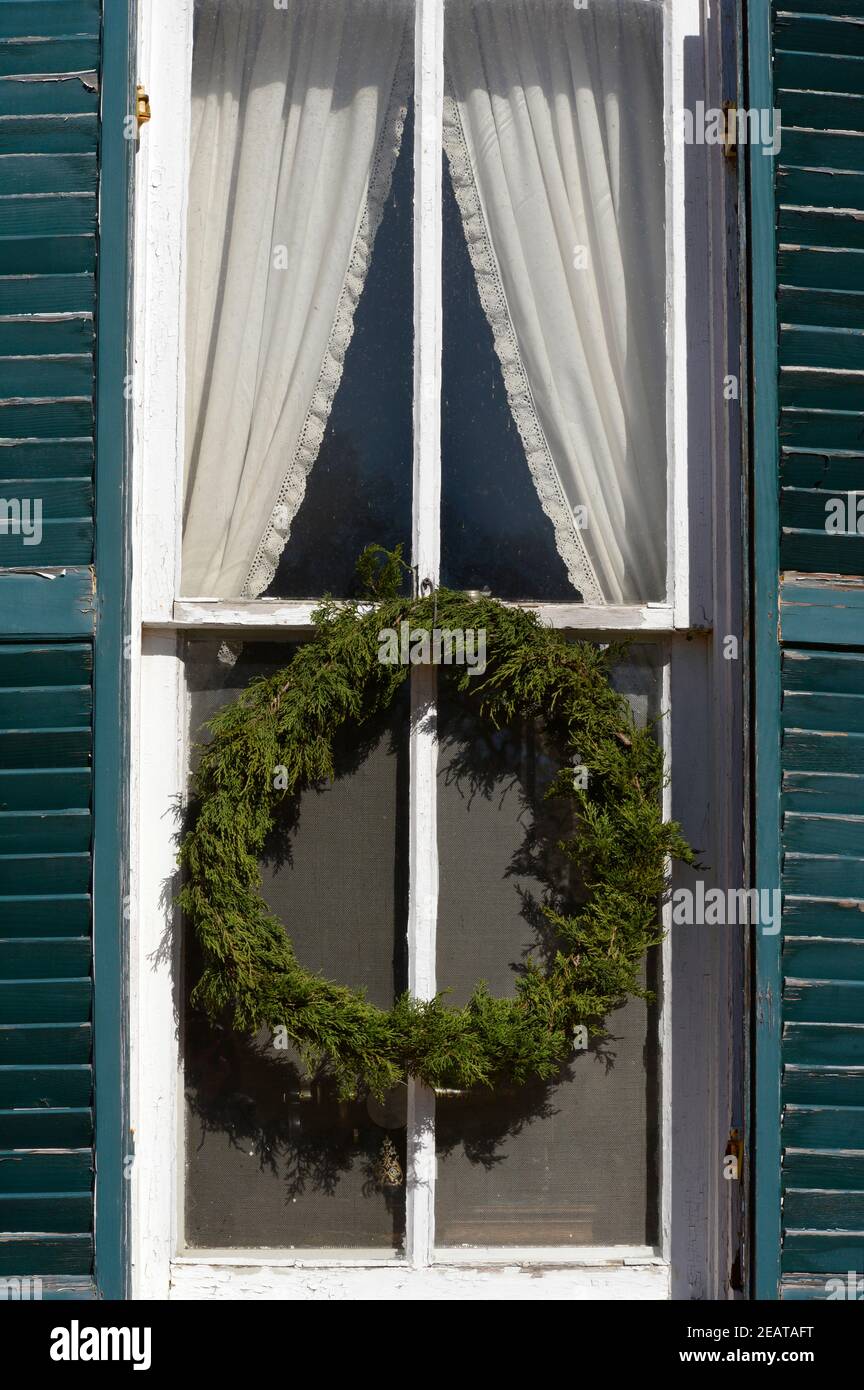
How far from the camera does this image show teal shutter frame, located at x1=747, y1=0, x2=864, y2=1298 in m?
2.55

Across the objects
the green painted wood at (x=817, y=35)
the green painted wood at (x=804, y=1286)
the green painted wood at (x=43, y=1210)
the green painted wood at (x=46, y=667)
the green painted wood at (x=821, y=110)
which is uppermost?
the green painted wood at (x=817, y=35)

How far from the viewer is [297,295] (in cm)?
298

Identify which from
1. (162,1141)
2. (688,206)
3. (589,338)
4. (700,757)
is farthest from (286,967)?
(688,206)

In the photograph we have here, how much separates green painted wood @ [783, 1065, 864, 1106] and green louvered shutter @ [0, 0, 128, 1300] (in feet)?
4.42

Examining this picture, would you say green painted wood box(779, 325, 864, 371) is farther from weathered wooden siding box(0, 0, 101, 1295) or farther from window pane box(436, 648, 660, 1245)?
weathered wooden siding box(0, 0, 101, 1295)

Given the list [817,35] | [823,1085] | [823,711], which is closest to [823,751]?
[823,711]

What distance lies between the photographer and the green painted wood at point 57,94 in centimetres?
270

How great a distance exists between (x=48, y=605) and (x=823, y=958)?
1.73 m

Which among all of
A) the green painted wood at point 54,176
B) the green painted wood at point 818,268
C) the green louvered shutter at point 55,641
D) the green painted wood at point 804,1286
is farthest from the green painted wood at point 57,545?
the green painted wood at point 804,1286

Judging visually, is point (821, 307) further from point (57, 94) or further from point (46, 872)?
point (46, 872)

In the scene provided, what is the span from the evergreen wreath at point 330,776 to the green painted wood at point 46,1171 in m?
0.41

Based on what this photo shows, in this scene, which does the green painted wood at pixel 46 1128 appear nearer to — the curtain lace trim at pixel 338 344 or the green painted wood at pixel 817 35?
the curtain lace trim at pixel 338 344

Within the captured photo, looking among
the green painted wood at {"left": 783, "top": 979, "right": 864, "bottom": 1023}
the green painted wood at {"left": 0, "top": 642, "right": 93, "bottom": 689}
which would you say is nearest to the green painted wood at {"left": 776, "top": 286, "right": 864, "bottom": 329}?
the green painted wood at {"left": 783, "top": 979, "right": 864, "bottom": 1023}
